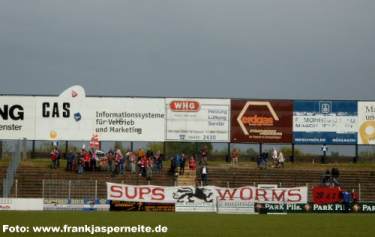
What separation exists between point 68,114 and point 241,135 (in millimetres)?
13726

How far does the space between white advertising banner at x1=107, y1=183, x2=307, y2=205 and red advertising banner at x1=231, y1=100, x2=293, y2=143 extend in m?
16.3

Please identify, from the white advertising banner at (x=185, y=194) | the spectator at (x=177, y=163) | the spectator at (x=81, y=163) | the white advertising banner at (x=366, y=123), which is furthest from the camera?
the white advertising banner at (x=366, y=123)

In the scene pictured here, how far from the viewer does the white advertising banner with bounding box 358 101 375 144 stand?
67.4 m

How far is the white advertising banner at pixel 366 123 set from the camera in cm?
6744

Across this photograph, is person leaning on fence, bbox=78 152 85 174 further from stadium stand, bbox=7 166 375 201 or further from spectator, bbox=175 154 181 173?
spectator, bbox=175 154 181 173

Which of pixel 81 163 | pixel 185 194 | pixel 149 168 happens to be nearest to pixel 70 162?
pixel 81 163

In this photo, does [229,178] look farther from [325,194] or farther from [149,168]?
[325,194]

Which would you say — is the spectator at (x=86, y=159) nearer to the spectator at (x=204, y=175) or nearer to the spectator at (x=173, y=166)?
the spectator at (x=173, y=166)

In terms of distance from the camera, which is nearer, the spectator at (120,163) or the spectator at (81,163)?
the spectator at (120,163)

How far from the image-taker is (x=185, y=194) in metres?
50.1

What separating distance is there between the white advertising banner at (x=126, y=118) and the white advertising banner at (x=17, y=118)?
4.34 m

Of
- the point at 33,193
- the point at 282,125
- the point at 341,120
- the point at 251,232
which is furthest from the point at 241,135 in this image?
the point at 251,232

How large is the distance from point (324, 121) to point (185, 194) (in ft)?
68.7

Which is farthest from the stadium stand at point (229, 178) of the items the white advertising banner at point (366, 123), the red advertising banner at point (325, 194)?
the red advertising banner at point (325, 194)
